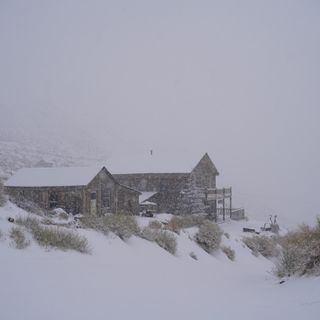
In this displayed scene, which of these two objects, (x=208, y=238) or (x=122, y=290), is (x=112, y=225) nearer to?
(x=122, y=290)

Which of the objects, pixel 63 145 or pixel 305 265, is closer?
pixel 305 265

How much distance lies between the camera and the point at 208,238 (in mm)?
20484

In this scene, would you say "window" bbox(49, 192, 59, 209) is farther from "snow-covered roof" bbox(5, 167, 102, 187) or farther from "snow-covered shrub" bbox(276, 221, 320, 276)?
"snow-covered shrub" bbox(276, 221, 320, 276)

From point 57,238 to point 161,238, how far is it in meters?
6.56

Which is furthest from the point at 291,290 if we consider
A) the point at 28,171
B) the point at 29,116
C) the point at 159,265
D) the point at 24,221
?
the point at 29,116

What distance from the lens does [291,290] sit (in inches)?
368

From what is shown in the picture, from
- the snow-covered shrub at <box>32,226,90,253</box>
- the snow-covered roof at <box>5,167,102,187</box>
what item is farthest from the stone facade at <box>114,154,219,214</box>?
the snow-covered shrub at <box>32,226,90,253</box>

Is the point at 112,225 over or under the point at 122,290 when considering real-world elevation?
over

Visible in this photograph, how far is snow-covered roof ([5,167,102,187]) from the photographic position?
33.7 meters

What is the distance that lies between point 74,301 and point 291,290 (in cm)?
526

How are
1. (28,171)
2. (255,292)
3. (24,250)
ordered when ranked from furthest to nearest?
(28,171), (255,292), (24,250)

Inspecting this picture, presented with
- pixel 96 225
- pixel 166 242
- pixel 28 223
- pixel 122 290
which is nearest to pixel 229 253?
pixel 166 242

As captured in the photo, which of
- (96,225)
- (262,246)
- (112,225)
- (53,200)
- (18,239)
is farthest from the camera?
(53,200)

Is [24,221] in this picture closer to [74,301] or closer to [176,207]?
[74,301]
